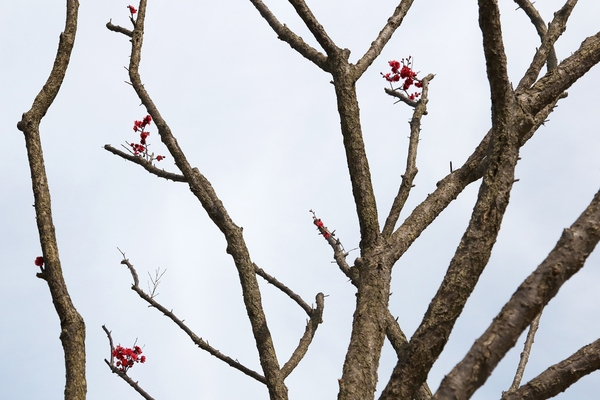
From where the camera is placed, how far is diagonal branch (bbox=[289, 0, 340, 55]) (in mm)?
4203

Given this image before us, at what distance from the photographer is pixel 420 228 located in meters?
4.07

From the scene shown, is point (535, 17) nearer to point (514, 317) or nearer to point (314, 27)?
point (314, 27)

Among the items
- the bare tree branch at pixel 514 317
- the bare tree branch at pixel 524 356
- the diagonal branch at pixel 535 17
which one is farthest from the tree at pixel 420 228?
the bare tree branch at pixel 524 356

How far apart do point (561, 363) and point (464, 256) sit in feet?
3.23

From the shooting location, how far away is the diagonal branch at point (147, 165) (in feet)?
16.9

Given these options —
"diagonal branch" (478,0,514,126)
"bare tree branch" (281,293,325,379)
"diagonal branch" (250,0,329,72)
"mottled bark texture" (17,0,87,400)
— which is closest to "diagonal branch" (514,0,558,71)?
"diagonal branch" (250,0,329,72)

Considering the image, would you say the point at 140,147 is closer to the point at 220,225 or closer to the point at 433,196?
the point at 220,225

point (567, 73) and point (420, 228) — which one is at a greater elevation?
point (567, 73)

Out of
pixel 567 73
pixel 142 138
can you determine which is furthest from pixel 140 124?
pixel 567 73

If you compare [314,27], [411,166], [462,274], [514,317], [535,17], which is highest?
[535,17]

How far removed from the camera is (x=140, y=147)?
5938 millimetres

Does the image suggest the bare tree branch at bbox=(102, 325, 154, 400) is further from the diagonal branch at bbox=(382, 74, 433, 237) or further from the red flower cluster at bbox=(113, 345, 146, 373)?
the diagonal branch at bbox=(382, 74, 433, 237)

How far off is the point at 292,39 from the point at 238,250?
5.56 ft

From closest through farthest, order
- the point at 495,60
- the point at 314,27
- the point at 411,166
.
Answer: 1. the point at 495,60
2. the point at 314,27
3. the point at 411,166
